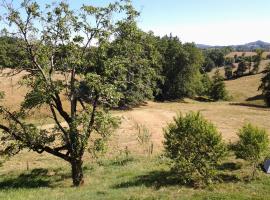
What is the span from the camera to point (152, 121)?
62656mm

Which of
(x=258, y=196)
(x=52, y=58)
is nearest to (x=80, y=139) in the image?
(x=52, y=58)

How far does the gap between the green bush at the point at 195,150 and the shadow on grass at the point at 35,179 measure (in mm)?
8083

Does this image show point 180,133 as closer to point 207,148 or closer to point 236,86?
point 207,148

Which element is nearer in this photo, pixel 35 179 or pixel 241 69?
pixel 35 179

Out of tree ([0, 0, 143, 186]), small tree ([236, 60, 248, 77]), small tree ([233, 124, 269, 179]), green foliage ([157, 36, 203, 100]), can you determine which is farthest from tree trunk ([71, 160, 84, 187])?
small tree ([236, 60, 248, 77])

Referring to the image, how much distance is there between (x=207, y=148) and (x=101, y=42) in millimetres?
9162

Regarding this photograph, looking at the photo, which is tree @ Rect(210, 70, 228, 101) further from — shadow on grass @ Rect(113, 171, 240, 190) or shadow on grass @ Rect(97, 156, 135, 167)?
shadow on grass @ Rect(113, 171, 240, 190)

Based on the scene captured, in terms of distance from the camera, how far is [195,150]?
26.1 m

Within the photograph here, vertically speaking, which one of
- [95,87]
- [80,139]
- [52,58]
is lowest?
[80,139]

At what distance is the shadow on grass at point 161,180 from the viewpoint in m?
25.3

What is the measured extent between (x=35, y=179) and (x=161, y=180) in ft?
29.8

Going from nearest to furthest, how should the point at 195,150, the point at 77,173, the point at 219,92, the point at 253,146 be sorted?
the point at 195,150, the point at 77,173, the point at 253,146, the point at 219,92

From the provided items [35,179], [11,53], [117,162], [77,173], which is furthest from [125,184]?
[11,53]

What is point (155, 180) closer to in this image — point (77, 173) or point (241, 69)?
point (77, 173)
